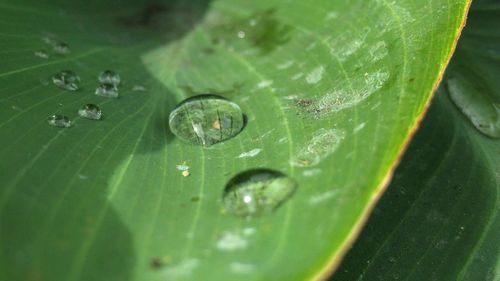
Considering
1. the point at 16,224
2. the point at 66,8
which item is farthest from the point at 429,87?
the point at 66,8

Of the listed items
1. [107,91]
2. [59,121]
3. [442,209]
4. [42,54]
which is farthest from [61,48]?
[442,209]

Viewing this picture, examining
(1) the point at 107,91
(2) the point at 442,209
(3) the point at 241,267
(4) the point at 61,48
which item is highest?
(4) the point at 61,48

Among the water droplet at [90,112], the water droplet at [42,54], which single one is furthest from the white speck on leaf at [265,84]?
the water droplet at [42,54]

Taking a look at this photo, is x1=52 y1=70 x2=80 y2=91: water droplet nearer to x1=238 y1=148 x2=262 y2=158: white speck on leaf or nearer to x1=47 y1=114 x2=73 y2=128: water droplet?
x1=47 y1=114 x2=73 y2=128: water droplet

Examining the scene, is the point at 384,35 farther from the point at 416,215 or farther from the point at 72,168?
the point at 72,168

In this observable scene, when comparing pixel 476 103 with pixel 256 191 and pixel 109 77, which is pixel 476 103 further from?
pixel 109 77

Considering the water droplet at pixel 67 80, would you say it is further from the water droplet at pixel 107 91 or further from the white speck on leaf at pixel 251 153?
the white speck on leaf at pixel 251 153

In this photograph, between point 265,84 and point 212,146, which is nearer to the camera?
point 212,146
